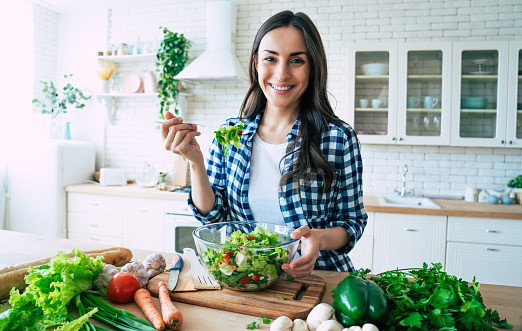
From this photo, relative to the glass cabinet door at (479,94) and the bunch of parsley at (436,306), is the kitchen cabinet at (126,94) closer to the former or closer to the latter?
the glass cabinet door at (479,94)

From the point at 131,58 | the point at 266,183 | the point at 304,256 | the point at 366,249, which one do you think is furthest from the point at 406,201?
the point at 131,58

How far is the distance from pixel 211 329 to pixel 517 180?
3.40 metres

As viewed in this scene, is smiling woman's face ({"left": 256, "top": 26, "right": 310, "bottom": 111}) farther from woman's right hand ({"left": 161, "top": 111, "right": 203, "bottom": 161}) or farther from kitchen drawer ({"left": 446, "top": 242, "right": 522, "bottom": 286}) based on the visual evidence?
kitchen drawer ({"left": 446, "top": 242, "right": 522, "bottom": 286})

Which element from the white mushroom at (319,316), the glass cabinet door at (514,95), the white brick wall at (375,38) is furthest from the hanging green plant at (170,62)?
the white mushroom at (319,316)

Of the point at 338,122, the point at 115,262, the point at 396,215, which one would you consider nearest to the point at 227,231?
the point at 115,262

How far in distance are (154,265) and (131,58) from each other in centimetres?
347

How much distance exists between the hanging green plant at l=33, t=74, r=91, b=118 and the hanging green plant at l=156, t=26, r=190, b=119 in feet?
3.31

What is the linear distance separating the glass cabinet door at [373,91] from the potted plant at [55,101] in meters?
2.88

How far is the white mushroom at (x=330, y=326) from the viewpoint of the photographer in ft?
2.87

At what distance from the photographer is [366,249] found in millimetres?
3189

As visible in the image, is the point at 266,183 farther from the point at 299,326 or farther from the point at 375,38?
the point at 375,38

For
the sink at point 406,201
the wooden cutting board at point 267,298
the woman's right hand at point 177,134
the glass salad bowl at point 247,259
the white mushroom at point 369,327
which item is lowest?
the sink at point 406,201

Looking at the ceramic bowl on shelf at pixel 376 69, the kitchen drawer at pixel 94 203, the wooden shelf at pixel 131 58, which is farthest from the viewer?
the wooden shelf at pixel 131 58

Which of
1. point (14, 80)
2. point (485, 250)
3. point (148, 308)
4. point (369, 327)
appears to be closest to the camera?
point (369, 327)
